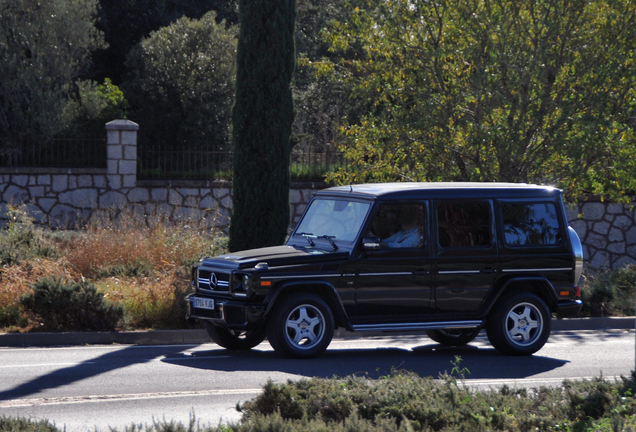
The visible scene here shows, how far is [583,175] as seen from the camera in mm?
16938

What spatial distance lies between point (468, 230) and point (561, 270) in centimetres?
140

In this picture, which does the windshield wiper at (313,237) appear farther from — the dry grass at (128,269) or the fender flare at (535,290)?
the dry grass at (128,269)

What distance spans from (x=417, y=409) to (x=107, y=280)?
31.5 feet

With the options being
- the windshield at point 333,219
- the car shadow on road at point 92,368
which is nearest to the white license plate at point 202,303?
the car shadow on road at point 92,368

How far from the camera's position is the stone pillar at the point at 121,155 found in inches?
853

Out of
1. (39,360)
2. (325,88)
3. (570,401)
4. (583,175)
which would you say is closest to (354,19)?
(583,175)

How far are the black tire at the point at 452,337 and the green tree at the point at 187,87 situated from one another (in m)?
15.2

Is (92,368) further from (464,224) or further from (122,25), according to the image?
(122,25)

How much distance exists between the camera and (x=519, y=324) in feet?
34.2

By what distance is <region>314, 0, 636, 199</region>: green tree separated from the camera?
16344mm

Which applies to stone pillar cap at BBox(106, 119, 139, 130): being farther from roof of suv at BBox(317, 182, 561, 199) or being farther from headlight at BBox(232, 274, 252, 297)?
headlight at BBox(232, 274, 252, 297)

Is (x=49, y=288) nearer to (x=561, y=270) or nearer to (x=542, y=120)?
(x=561, y=270)

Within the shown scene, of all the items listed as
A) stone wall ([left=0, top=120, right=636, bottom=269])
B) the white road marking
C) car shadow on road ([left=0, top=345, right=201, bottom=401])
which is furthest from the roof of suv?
stone wall ([left=0, top=120, right=636, bottom=269])

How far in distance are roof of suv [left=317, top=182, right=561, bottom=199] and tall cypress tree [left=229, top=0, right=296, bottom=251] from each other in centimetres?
468
